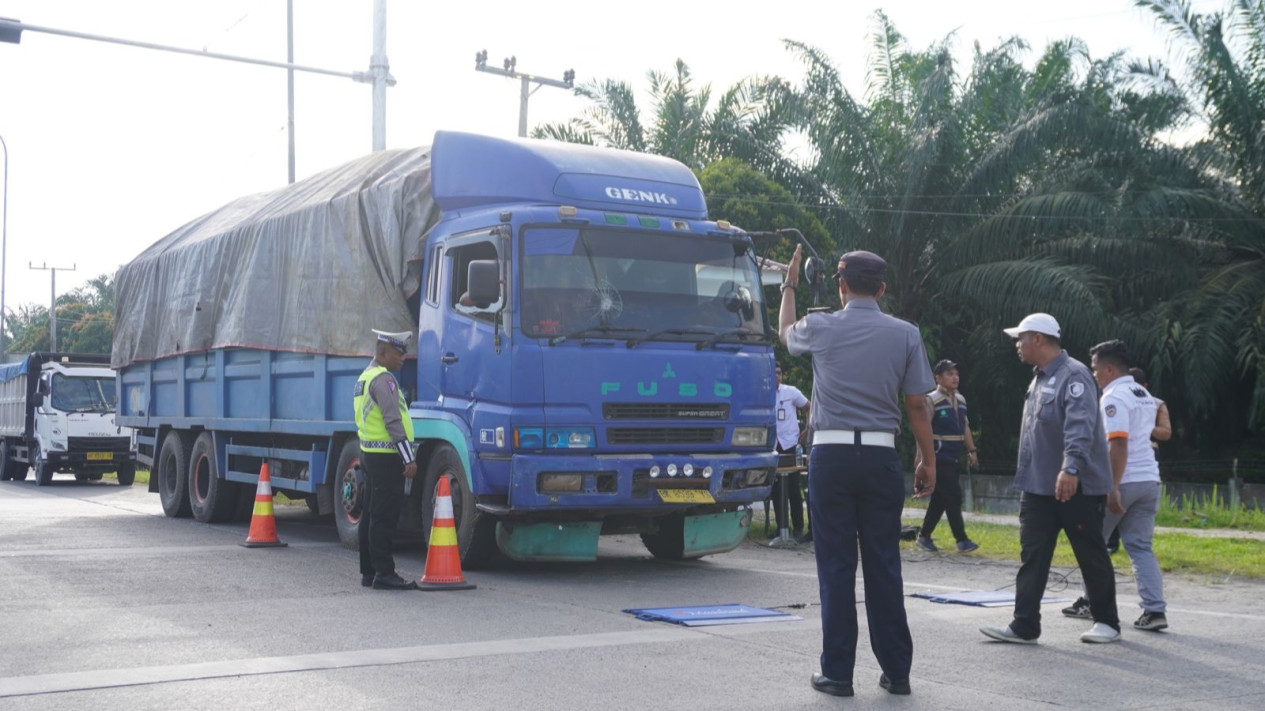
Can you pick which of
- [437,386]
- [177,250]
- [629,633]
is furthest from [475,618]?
[177,250]

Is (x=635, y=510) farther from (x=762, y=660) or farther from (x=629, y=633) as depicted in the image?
(x=762, y=660)

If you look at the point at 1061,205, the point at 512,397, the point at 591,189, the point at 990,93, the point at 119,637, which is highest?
the point at 990,93

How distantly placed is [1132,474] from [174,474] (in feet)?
39.5

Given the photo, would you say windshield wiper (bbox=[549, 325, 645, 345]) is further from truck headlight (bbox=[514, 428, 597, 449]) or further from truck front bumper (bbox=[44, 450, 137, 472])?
truck front bumper (bbox=[44, 450, 137, 472])

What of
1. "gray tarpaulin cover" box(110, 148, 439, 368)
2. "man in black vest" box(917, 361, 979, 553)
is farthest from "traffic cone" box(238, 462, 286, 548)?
"man in black vest" box(917, 361, 979, 553)

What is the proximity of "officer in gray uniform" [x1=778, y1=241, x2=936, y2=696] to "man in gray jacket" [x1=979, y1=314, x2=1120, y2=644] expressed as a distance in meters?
1.50

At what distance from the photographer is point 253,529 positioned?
12.7 meters

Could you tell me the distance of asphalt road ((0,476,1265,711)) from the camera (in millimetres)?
6004

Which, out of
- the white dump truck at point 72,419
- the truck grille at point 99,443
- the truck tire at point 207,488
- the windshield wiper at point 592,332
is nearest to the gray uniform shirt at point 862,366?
the windshield wiper at point 592,332

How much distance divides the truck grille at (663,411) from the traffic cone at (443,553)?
Result: 1310 mm

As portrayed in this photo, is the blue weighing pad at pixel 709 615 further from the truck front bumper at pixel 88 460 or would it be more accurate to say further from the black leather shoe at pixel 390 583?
the truck front bumper at pixel 88 460

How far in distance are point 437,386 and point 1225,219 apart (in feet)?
55.2

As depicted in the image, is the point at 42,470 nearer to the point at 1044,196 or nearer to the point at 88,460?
the point at 88,460

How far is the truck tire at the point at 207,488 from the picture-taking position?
603 inches
